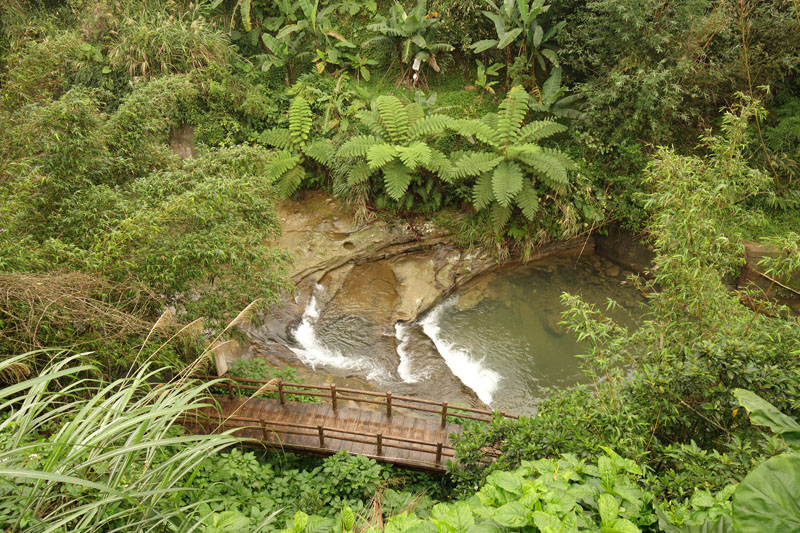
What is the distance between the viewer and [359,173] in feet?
29.9

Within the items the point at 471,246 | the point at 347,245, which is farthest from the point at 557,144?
the point at 347,245

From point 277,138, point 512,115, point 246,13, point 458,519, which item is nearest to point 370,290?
point 277,138

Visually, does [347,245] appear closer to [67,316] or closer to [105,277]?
[105,277]

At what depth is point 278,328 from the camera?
8.24m

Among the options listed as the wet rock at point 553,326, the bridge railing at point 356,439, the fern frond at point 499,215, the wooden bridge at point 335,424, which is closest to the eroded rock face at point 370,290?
the fern frond at point 499,215

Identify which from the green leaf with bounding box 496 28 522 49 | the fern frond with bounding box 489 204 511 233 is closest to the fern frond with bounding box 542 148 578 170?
the fern frond with bounding box 489 204 511 233

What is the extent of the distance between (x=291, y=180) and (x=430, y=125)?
3.28 metres

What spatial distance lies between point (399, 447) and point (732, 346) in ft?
11.9

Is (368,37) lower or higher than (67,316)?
higher

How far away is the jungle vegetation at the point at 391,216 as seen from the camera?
95.8 inches

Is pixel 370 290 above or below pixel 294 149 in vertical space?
below

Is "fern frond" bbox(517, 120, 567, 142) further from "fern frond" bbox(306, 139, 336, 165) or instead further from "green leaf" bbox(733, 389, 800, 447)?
"green leaf" bbox(733, 389, 800, 447)

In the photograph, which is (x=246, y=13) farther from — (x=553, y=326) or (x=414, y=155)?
(x=553, y=326)

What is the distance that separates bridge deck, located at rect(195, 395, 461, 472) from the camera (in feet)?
18.1
